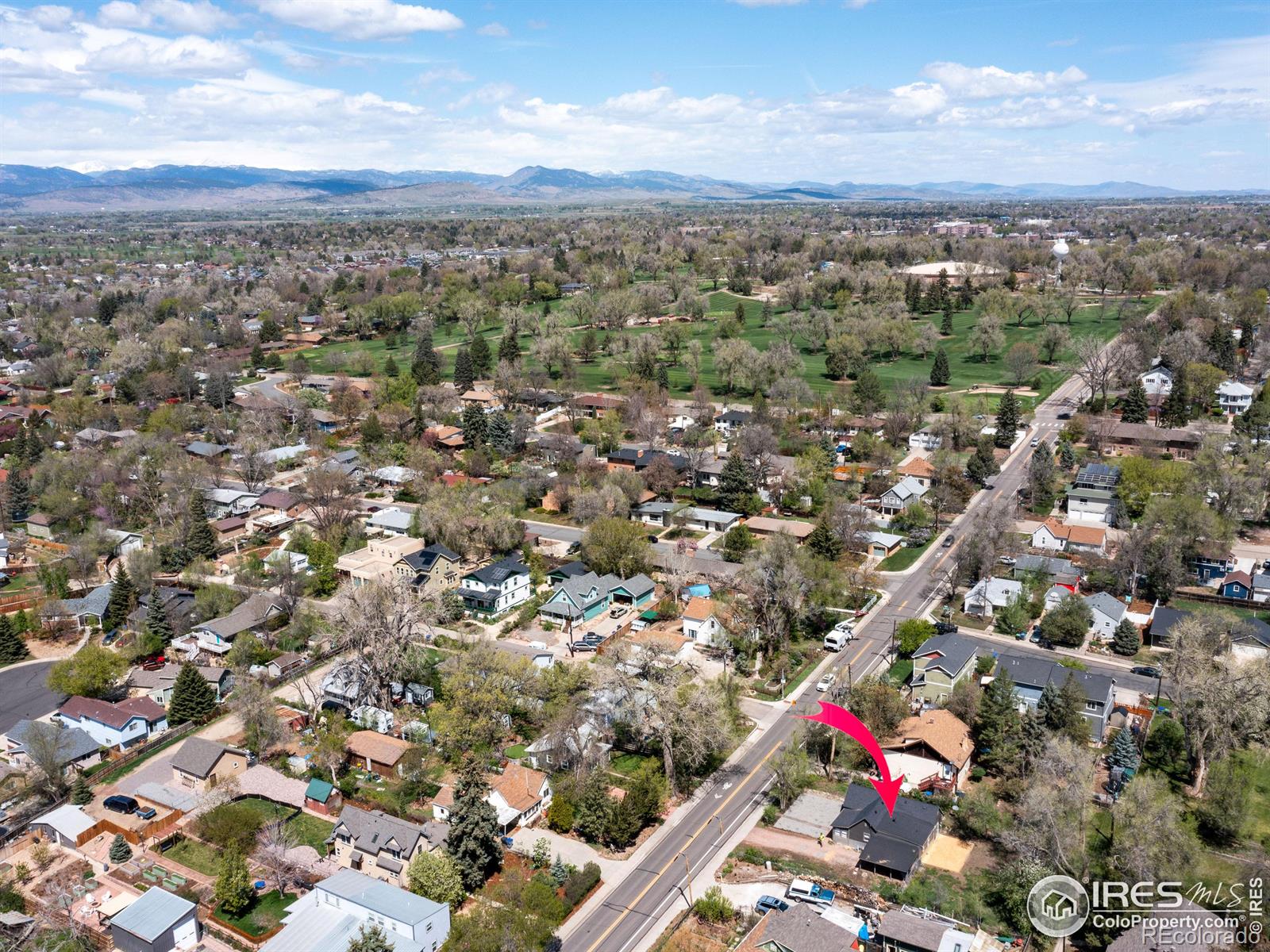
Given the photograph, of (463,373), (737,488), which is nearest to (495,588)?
(737,488)

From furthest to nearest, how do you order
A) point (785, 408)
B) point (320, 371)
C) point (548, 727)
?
1. point (320, 371)
2. point (785, 408)
3. point (548, 727)

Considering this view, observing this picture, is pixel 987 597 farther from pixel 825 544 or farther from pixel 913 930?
pixel 913 930

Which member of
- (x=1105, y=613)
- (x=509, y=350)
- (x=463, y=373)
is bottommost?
(x=1105, y=613)

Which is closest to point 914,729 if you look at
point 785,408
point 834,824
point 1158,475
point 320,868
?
point 834,824

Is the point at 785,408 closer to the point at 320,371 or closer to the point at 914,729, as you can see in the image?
the point at 914,729

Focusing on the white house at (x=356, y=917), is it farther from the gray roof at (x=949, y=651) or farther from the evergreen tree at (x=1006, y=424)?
the evergreen tree at (x=1006, y=424)

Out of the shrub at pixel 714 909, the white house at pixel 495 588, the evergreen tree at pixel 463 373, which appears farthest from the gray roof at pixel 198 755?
the evergreen tree at pixel 463 373
